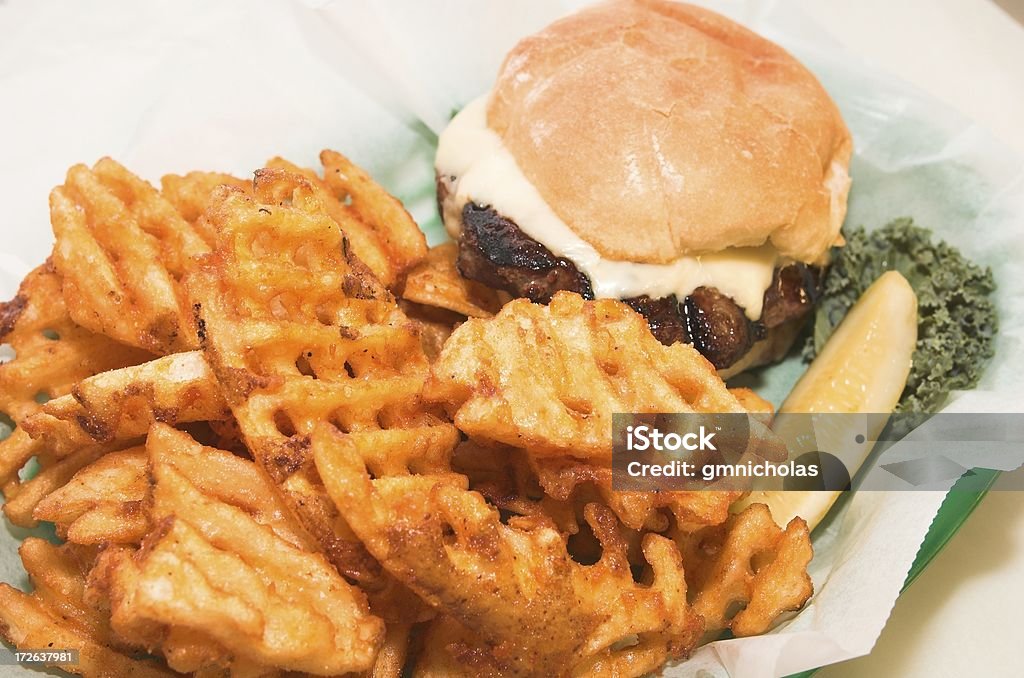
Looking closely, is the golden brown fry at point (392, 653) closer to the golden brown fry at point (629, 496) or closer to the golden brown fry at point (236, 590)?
the golden brown fry at point (236, 590)

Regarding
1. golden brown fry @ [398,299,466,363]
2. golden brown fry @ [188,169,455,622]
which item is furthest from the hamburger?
golden brown fry @ [188,169,455,622]

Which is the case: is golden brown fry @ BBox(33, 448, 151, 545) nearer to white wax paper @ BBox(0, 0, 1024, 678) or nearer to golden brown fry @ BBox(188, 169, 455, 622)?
golden brown fry @ BBox(188, 169, 455, 622)

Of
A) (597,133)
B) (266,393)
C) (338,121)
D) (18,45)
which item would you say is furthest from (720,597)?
(18,45)

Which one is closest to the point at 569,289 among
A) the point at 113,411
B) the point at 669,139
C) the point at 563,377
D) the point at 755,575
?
the point at 669,139

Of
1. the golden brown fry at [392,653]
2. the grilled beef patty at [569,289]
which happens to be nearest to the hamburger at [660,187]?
the grilled beef patty at [569,289]

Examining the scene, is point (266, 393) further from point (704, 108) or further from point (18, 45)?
point (18, 45)

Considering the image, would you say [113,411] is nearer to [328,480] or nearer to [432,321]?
[328,480]
